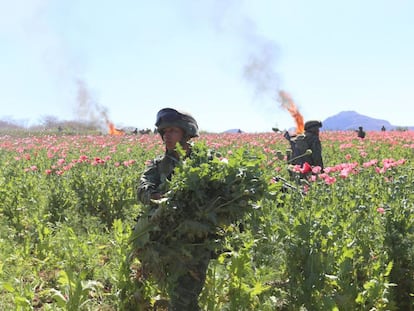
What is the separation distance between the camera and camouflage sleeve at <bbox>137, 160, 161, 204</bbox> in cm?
346

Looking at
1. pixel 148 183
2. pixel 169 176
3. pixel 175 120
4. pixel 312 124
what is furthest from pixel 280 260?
pixel 312 124

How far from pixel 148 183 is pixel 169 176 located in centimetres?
19

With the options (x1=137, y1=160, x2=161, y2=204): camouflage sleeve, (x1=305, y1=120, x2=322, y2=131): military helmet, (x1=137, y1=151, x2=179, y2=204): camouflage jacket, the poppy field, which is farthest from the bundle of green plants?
(x1=305, y1=120, x2=322, y2=131): military helmet

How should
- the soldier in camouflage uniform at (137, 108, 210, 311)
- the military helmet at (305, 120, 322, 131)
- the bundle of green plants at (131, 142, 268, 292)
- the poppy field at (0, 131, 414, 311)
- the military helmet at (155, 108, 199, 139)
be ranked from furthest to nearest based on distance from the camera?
the military helmet at (305, 120, 322, 131), the poppy field at (0, 131, 414, 311), the military helmet at (155, 108, 199, 139), the soldier in camouflage uniform at (137, 108, 210, 311), the bundle of green plants at (131, 142, 268, 292)

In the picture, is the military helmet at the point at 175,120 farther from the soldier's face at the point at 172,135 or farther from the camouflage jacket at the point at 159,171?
the camouflage jacket at the point at 159,171

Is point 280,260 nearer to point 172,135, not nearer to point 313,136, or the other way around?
point 172,135

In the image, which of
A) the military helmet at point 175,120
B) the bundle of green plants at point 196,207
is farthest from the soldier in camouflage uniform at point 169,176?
the bundle of green plants at point 196,207

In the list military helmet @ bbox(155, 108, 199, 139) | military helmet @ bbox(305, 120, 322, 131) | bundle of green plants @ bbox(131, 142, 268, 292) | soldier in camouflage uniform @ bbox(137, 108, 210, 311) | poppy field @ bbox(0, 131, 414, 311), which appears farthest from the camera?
military helmet @ bbox(305, 120, 322, 131)

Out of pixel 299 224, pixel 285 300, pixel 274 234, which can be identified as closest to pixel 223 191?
pixel 299 224

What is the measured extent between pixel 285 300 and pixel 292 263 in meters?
0.33

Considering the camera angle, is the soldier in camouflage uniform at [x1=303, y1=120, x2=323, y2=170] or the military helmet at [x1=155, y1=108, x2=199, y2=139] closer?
the military helmet at [x1=155, y1=108, x2=199, y2=139]

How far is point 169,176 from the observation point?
371cm

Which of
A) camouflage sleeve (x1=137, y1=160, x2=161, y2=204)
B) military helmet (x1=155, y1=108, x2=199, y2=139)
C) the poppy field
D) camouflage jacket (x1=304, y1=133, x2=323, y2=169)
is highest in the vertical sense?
camouflage jacket (x1=304, y1=133, x2=323, y2=169)

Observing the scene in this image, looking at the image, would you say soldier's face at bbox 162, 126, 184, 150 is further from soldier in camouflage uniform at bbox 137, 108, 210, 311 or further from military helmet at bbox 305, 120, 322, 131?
military helmet at bbox 305, 120, 322, 131
